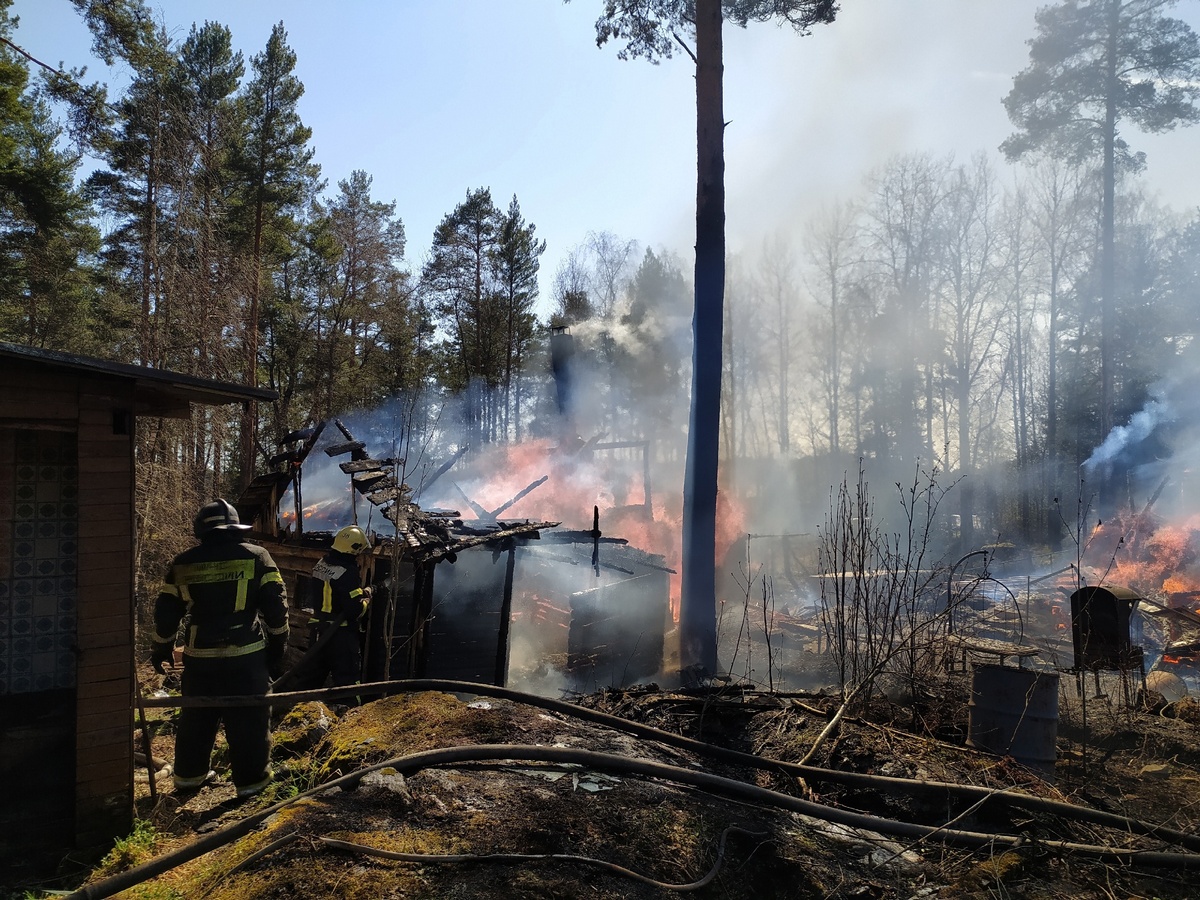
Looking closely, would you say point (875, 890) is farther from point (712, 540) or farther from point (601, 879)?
point (712, 540)

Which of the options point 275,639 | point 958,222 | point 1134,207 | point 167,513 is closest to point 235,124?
point 167,513

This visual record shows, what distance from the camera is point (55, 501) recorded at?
464cm

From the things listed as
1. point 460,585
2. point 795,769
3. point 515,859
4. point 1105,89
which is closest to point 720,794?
point 795,769

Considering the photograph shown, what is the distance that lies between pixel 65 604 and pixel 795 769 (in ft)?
17.0

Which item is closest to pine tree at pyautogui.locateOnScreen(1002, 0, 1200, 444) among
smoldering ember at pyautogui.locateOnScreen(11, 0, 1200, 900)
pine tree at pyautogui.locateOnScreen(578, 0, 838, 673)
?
smoldering ember at pyautogui.locateOnScreen(11, 0, 1200, 900)

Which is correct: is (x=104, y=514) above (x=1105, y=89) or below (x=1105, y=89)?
below

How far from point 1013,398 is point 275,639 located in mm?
38264

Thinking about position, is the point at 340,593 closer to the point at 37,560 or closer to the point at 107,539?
the point at 107,539

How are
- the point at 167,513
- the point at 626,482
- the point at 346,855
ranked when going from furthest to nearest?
the point at 626,482, the point at 167,513, the point at 346,855

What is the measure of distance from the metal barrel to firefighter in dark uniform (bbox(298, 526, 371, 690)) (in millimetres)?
6010

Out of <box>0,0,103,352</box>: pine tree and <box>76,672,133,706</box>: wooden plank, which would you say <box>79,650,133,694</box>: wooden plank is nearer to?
<box>76,672,133,706</box>: wooden plank

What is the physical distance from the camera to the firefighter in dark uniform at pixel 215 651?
5.03 meters

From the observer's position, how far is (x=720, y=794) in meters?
4.23

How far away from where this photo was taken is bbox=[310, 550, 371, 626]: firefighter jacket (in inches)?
277
